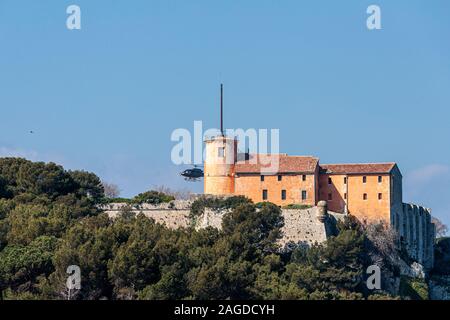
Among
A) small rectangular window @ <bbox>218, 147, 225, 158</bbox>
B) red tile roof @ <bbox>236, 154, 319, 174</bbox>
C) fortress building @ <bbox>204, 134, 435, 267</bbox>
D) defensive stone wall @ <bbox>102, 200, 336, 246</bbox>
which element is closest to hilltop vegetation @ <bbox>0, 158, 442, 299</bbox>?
defensive stone wall @ <bbox>102, 200, 336, 246</bbox>

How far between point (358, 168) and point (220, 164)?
333 inches

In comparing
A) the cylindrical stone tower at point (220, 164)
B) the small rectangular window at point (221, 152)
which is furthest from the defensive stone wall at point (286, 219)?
the small rectangular window at point (221, 152)

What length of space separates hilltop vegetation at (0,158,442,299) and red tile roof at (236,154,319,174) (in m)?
2.74

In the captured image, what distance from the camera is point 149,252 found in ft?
204

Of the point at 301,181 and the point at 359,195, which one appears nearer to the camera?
the point at 301,181

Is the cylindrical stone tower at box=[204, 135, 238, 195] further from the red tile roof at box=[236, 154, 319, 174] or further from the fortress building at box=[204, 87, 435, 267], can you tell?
the red tile roof at box=[236, 154, 319, 174]

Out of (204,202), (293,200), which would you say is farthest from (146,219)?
(293,200)

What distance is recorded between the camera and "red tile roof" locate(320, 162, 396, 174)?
7806 cm

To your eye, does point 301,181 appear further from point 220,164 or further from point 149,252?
point 149,252

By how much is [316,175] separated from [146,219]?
1116 cm

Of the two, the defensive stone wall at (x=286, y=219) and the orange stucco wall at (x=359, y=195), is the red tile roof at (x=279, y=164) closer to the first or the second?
the orange stucco wall at (x=359, y=195)

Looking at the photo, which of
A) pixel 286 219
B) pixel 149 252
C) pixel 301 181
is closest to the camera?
pixel 149 252

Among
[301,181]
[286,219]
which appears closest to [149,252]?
[286,219]

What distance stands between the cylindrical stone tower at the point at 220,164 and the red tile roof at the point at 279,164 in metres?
0.70
